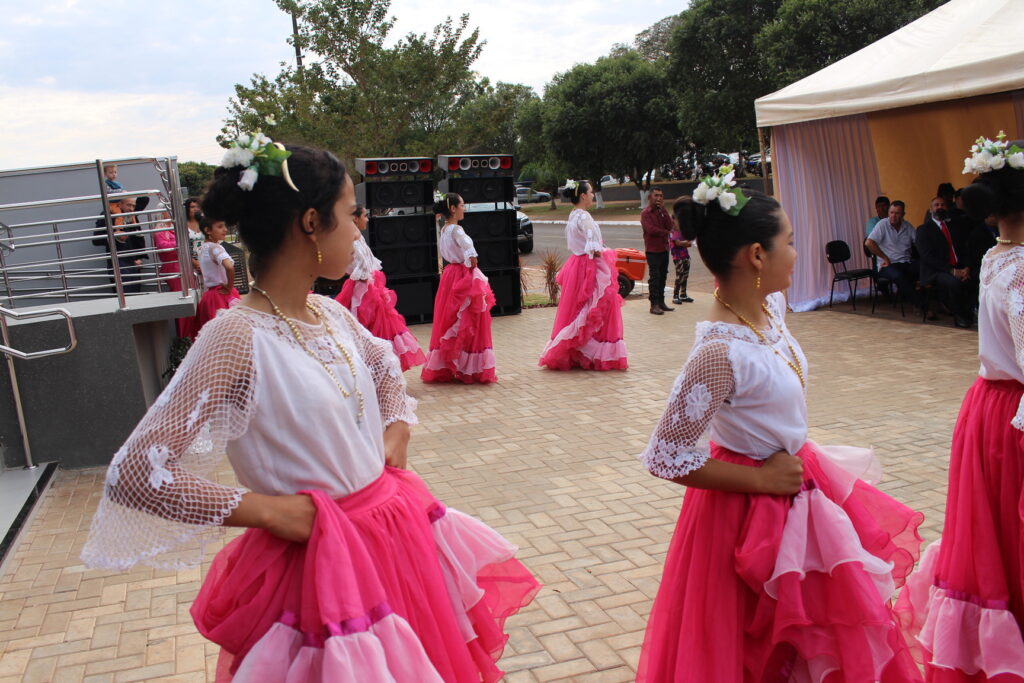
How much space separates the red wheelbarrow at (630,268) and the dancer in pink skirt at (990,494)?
40.6ft

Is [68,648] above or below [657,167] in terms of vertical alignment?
below

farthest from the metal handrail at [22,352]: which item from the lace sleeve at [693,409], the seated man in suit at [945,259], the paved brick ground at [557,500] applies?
the seated man in suit at [945,259]

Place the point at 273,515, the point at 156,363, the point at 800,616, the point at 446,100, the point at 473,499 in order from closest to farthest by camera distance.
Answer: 1. the point at 273,515
2. the point at 800,616
3. the point at 473,499
4. the point at 156,363
5. the point at 446,100

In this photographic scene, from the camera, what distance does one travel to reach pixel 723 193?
2520mm

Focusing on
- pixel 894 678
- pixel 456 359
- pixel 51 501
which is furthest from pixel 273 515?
pixel 456 359

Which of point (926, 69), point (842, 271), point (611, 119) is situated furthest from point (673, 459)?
point (611, 119)

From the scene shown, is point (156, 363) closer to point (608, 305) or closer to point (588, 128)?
point (608, 305)

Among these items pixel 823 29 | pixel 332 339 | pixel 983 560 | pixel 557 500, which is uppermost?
pixel 823 29

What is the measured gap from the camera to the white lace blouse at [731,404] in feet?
8.11

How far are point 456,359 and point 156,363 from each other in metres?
2.79

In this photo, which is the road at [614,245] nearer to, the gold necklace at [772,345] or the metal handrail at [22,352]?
the metal handrail at [22,352]

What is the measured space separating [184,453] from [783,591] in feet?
5.08

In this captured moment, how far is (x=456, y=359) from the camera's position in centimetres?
910

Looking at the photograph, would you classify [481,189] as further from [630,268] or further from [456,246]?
[456,246]
